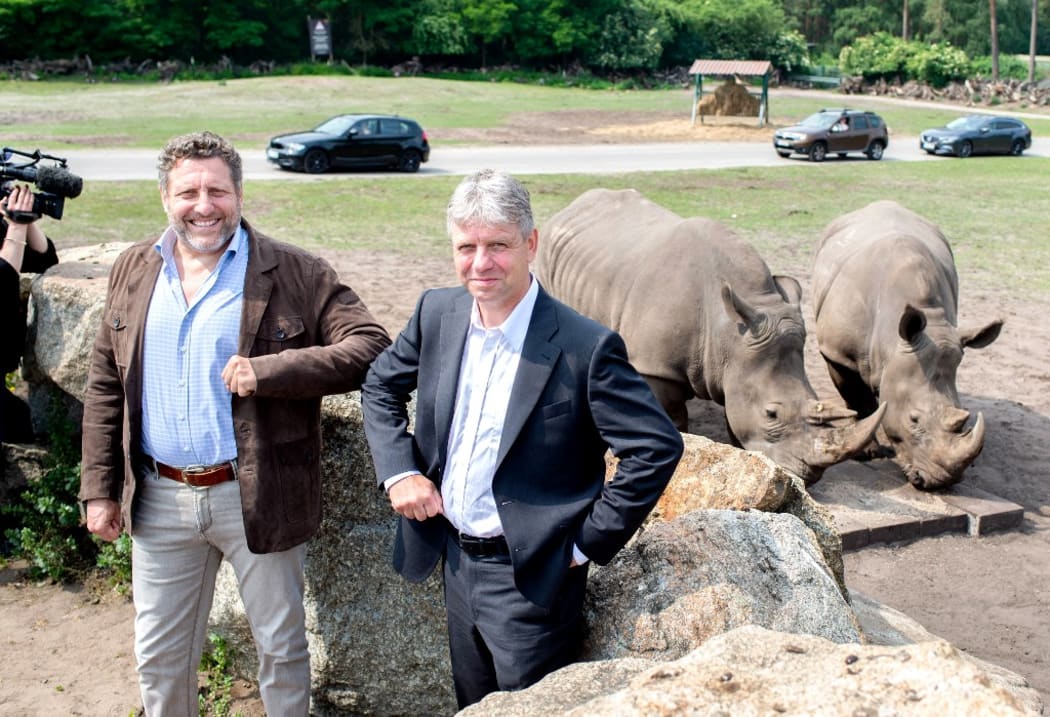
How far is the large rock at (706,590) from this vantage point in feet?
12.1

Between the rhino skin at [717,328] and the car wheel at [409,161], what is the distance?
51.2 feet

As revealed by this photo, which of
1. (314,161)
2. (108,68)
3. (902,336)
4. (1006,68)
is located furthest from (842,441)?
(1006,68)

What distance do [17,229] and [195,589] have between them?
2770 millimetres

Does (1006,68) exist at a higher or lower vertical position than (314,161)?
higher

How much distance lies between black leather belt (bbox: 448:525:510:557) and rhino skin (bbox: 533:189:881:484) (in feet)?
15.2

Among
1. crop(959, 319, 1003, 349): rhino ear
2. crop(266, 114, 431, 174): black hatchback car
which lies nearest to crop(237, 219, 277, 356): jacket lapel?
crop(959, 319, 1003, 349): rhino ear

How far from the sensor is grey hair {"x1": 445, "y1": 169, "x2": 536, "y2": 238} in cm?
333

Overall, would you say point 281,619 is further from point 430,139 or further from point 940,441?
point 430,139

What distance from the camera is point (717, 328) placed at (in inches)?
330

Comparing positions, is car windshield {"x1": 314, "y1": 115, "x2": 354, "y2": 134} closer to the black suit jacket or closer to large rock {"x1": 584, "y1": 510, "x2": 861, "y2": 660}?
large rock {"x1": 584, "y1": 510, "x2": 861, "y2": 660}

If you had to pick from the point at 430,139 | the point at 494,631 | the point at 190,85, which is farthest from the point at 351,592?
the point at 190,85

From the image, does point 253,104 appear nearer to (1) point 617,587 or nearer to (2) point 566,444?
(1) point 617,587

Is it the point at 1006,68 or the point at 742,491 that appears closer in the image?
the point at 742,491

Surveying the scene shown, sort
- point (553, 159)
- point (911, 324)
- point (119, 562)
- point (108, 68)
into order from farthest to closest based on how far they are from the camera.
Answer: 1. point (108, 68)
2. point (553, 159)
3. point (911, 324)
4. point (119, 562)
